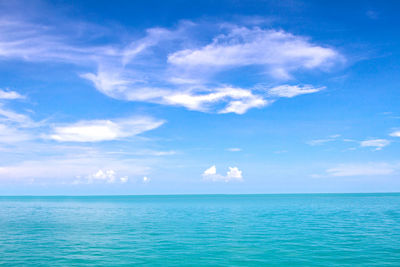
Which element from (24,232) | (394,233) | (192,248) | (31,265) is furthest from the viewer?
(24,232)

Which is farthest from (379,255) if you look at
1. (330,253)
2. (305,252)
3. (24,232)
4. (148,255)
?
(24,232)

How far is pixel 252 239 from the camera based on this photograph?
3831 cm

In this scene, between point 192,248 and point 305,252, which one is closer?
point 305,252

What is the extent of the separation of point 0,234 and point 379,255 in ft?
165

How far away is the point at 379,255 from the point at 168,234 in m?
26.7

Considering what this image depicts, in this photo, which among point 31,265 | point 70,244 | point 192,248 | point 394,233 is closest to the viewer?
point 31,265

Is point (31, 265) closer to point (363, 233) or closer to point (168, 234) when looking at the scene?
point (168, 234)

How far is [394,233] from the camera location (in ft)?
140

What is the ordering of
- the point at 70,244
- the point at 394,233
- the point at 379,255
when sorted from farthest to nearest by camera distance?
the point at 394,233, the point at 70,244, the point at 379,255

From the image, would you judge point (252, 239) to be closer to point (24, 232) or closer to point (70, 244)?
point (70, 244)

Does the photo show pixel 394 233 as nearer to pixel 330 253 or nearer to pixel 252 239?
pixel 330 253

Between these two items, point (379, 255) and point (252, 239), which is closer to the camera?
point (379, 255)

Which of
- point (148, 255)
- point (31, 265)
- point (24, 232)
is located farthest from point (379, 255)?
point (24, 232)

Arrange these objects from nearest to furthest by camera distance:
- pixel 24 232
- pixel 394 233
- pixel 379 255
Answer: pixel 379 255 < pixel 394 233 < pixel 24 232
